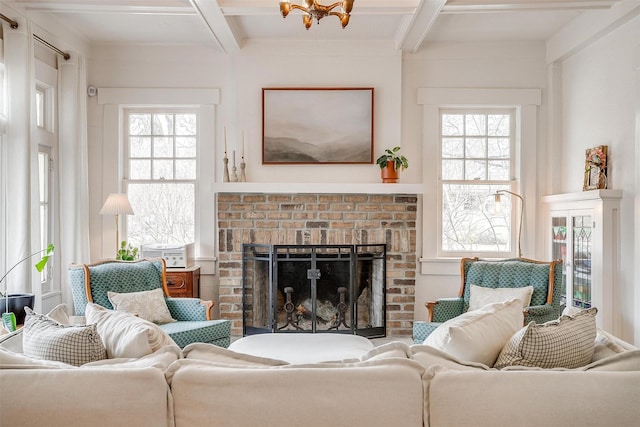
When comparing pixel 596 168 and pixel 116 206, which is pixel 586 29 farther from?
pixel 116 206

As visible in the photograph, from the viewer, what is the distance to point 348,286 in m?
5.07

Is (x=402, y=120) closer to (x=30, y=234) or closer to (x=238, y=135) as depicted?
(x=238, y=135)

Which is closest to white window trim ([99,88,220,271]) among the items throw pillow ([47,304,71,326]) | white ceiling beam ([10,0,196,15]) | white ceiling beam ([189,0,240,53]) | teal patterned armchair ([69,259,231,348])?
white ceiling beam ([189,0,240,53])

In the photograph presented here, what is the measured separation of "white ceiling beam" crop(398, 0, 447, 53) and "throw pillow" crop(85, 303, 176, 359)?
308 cm

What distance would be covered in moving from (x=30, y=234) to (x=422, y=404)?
3.43 m

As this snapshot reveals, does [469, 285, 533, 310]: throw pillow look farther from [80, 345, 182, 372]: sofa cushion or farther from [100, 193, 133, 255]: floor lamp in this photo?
[100, 193, 133, 255]: floor lamp

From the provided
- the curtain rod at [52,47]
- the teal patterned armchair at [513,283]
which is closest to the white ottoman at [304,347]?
the teal patterned armchair at [513,283]

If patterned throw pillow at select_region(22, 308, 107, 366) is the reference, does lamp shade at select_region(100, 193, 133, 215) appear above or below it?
above

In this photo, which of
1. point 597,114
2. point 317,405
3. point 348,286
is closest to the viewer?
point 317,405

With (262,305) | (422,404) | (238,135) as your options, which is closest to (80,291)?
(262,305)

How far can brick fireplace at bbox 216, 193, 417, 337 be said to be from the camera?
5172 mm

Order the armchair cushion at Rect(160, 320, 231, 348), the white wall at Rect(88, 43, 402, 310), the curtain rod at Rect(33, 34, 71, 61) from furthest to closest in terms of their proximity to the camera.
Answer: the white wall at Rect(88, 43, 402, 310) < the curtain rod at Rect(33, 34, 71, 61) < the armchair cushion at Rect(160, 320, 231, 348)

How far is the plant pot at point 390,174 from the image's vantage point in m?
5.10

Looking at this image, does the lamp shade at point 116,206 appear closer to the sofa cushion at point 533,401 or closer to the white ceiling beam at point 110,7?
the white ceiling beam at point 110,7
